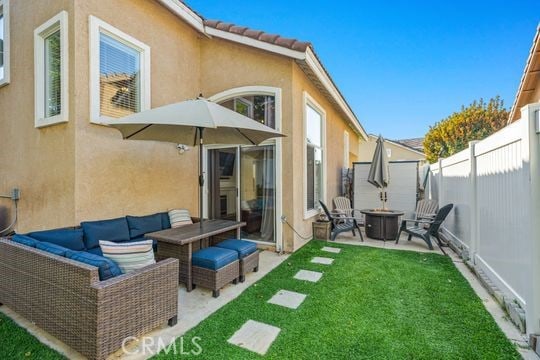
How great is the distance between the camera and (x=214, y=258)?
3834 mm

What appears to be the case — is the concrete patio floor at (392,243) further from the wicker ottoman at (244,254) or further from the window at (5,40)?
the window at (5,40)

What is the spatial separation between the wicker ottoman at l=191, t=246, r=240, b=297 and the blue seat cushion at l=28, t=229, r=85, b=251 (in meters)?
1.73

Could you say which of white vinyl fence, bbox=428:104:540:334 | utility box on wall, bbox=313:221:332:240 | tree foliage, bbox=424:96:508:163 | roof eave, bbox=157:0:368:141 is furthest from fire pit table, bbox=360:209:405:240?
tree foliage, bbox=424:96:508:163

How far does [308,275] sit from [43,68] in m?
6.33

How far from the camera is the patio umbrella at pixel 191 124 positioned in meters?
3.58

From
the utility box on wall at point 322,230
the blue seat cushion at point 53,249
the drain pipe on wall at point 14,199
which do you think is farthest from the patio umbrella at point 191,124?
the utility box on wall at point 322,230

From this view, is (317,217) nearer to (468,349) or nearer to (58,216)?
(468,349)

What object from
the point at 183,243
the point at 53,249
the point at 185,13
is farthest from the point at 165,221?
the point at 185,13

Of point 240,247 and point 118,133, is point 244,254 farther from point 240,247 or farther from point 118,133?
point 118,133

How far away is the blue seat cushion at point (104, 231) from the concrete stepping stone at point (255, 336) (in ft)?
9.28

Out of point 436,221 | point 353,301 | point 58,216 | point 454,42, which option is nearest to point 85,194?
point 58,216

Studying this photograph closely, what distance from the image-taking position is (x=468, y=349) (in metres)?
2.63

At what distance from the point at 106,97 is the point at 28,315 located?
3.65 metres

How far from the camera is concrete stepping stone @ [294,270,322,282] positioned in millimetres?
4478
